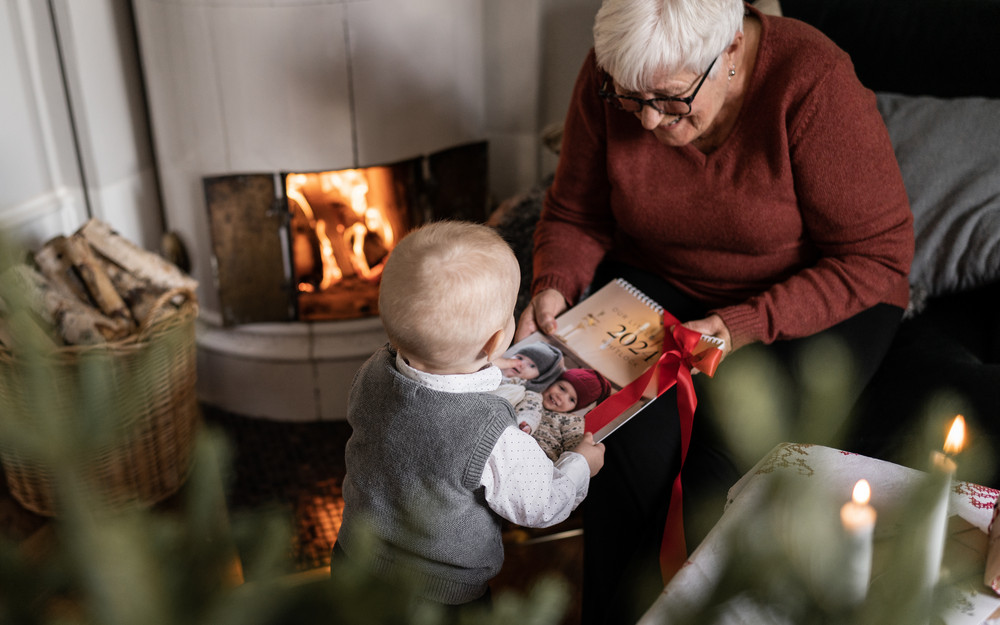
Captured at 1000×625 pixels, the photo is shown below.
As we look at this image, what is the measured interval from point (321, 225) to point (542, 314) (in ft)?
3.24

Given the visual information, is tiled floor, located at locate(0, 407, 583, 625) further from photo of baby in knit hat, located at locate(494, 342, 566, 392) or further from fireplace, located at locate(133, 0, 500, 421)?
photo of baby in knit hat, located at locate(494, 342, 566, 392)

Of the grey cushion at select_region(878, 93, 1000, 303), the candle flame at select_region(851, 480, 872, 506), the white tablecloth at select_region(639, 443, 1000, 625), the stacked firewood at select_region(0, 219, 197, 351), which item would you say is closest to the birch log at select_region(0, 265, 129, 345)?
the stacked firewood at select_region(0, 219, 197, 351)

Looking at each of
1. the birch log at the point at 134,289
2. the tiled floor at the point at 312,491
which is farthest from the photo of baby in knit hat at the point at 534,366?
the birch log at the point at 134,289

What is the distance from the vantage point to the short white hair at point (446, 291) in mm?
889

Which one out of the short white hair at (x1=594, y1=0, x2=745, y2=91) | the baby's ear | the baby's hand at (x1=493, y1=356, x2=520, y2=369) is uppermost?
A: the short white hair at (x1=594, y1=0, x2=745, y2=91)

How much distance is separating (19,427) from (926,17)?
191 centimetres

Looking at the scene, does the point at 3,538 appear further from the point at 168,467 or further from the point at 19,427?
the point at 168,467

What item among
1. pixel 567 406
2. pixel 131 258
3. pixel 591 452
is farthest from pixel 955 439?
pixel 131 258

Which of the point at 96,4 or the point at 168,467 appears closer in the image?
the point at 168,467

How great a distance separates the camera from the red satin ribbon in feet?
3.96

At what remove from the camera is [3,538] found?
0.92 feet

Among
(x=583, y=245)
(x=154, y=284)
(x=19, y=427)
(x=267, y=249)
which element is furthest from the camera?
(x=267, y=249)

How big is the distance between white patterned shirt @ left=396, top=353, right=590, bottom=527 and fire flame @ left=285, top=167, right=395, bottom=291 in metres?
1.24

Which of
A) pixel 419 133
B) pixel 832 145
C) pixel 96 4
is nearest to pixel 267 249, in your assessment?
pixel 419 133
